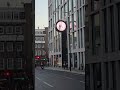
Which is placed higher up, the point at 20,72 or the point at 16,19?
the point at 16,19

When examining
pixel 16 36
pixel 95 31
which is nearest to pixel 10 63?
pixel 16 36

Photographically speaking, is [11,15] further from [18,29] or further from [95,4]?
[95,4]

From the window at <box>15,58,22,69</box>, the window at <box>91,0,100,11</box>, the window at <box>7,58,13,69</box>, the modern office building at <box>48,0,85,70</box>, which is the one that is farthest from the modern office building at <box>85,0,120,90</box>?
the window at <box>7,58,13,69</box>

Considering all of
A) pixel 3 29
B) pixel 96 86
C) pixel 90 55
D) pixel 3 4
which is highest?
pixel 3 4

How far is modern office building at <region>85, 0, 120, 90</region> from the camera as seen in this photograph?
468cm

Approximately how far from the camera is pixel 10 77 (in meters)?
4.47

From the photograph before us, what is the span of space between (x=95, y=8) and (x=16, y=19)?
144 centimetres

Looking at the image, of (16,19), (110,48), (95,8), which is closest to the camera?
(16,19)

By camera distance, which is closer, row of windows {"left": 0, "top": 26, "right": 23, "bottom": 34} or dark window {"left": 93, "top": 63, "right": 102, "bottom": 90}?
row of windows {"left": 0, "top": 26, "right": 23, "bottom": 34}

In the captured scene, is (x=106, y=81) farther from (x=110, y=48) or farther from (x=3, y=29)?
(x=3, y=29)

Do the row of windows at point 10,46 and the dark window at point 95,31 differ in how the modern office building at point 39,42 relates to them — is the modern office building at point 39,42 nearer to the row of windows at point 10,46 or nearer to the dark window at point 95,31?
the dark window at point 95,31

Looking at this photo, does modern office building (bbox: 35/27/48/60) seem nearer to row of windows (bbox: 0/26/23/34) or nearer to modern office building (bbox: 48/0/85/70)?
modern office building (bbox: 48/0/85/70)

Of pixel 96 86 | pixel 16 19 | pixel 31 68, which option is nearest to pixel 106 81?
pixel 96 86

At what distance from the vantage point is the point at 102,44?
5.02 m
